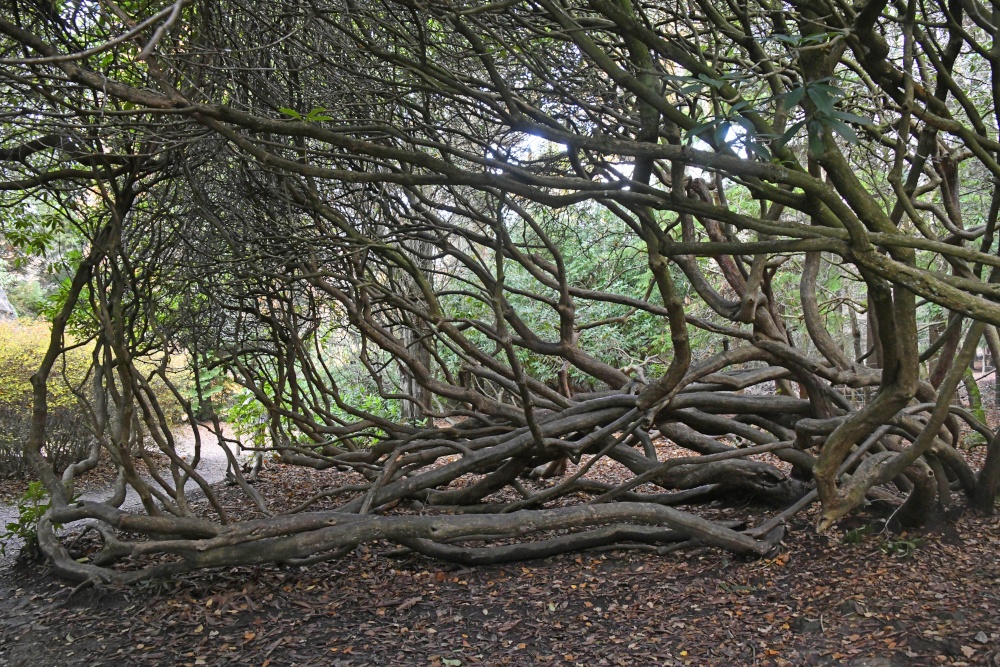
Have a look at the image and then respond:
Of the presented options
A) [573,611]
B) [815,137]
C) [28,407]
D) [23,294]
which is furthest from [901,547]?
[23,294]

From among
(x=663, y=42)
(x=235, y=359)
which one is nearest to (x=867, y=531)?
(x=663, y=42)

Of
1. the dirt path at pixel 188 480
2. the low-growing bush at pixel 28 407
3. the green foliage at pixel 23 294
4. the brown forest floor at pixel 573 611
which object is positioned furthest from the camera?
the green foliage at pixel 23 294

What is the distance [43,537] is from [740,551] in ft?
15.9

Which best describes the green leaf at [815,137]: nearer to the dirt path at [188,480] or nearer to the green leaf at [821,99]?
the green leaf at [821,99]

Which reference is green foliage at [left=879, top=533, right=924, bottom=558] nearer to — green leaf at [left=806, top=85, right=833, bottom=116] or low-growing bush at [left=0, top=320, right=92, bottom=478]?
green leaf at [left=806, top=85, right=833, bottom=116]

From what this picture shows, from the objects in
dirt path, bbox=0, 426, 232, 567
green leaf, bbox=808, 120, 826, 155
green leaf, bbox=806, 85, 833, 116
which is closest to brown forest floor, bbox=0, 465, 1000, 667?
dirt path, bbox=0, 426, 232, 567

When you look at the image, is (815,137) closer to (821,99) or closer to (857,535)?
(821,99)

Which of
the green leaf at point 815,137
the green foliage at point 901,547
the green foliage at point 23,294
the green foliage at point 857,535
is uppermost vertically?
the green foliage at point 23,294

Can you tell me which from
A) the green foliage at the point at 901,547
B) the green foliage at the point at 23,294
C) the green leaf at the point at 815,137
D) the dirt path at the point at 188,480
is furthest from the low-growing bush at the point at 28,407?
the green foliage at the point at 23,294

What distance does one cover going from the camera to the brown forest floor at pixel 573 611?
386 cm

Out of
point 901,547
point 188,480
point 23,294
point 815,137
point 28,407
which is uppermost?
point 23,294

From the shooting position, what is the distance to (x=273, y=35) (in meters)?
4.31

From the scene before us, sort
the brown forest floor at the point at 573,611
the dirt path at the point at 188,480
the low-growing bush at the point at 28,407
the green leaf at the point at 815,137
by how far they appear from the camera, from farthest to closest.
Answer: the low-growing bush at the point at 28,407, the dirt path at the point at 188,480, the brown forest floor at the point at 573,611, the green leaf at the point at 815,137

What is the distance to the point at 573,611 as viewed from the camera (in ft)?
15.1
